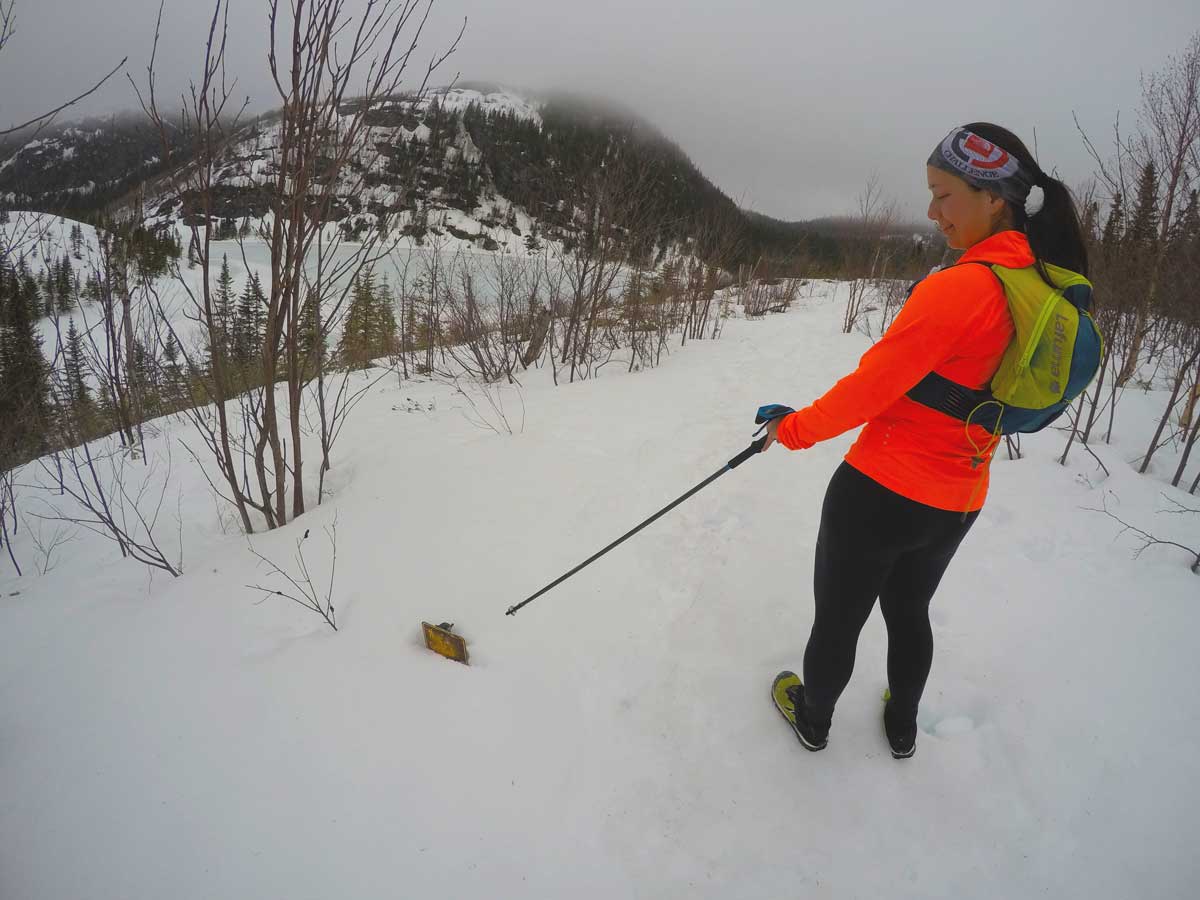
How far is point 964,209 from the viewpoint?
112cm

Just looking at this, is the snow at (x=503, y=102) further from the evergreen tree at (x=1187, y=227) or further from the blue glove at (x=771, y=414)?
the blue glove at (x=771, y=414)

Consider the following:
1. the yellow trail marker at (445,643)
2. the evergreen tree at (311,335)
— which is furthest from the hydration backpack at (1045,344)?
the evergreen tree at (311,335)

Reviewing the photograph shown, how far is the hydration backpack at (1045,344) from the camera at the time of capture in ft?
3.14

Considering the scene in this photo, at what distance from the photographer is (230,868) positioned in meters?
1.28

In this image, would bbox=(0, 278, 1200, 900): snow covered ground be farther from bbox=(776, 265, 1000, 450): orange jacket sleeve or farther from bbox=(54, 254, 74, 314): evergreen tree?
bbox=(54, 254, 74, 314): evergreen tree

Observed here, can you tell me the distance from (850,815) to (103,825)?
2.25 m

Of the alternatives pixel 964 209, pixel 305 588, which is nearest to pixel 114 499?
pixel 305 588

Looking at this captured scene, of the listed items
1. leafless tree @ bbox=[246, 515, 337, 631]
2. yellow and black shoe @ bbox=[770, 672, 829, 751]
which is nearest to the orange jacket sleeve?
yellow and black shoe @ bbox=[770, 672, 829, 751]

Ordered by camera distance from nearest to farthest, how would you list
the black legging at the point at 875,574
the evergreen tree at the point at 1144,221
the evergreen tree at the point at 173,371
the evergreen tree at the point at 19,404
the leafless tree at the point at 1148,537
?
the black legging at the point at 875,574 → the leafless tree at the point at 1148,537 → the evergreen tree at the point at 173,371 → the evergreen tree at the point at 19,404 → the evergreen tree at the point at 1144,221

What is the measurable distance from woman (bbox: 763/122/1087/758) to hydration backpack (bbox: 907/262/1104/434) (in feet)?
0.09

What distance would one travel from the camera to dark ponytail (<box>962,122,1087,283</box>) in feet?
3.46

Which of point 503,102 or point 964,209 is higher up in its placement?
point 503,102

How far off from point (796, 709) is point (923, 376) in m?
1.31

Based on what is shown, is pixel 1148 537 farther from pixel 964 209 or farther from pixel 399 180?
pixel 399 180
